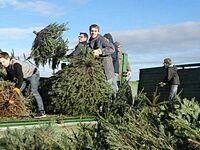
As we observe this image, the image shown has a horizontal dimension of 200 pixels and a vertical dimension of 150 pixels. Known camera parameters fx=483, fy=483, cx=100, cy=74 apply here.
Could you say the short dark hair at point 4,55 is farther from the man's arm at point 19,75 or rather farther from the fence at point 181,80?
the fence at point 181,80

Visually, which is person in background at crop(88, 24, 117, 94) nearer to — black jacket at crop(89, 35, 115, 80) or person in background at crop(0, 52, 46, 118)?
black jacket at crop(89, 35, 115, 80)

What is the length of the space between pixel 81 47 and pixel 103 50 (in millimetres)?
439

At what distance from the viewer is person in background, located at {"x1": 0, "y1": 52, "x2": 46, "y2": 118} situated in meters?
9.06

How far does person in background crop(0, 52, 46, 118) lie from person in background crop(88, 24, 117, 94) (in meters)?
1.28

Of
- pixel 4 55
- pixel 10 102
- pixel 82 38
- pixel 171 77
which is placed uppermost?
pixel 82 38

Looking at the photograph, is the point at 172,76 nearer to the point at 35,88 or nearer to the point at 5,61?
the point at 35,88

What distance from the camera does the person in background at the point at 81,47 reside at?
9.32 metres

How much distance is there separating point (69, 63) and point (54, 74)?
446 mm

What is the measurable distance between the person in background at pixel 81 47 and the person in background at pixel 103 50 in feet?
0.41

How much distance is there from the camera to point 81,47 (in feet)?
30.6

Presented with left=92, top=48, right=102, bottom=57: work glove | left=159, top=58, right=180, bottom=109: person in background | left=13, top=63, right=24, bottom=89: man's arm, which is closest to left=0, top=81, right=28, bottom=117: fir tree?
left=13, top=63, right=24, bottom=89: man's arm

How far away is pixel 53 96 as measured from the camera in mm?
9336

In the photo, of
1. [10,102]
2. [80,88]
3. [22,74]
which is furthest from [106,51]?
[10,102]

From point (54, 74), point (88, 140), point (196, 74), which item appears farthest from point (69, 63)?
point (88, 140)
